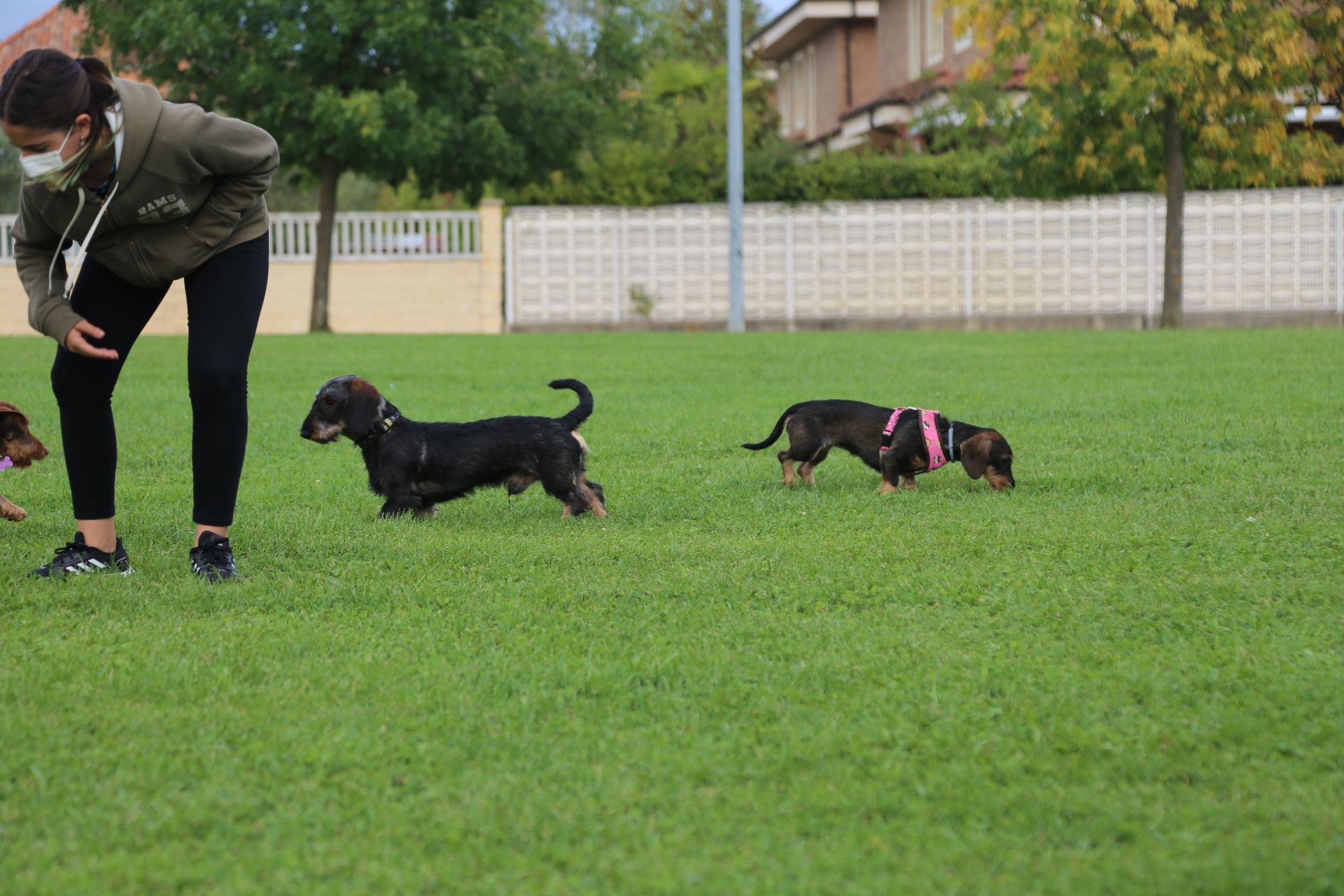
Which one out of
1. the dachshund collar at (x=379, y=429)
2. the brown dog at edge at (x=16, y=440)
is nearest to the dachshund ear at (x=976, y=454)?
the dachshund collar at (x=379, y=429)

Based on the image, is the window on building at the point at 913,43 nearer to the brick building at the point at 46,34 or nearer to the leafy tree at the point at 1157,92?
the leafy tree at the point at 1157,92

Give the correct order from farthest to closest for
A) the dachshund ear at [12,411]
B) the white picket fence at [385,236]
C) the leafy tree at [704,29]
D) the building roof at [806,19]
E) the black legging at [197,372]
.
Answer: the leafy tree at [704,29]
the building roof at [806,19]
the white picket fence at [385,236]
the dachshund ear at [12,411]
the black legging at [197,372]

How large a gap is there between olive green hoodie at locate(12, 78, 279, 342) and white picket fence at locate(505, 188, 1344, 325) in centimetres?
2180

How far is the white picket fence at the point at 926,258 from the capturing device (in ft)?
81.8

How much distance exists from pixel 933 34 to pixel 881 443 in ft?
78.8

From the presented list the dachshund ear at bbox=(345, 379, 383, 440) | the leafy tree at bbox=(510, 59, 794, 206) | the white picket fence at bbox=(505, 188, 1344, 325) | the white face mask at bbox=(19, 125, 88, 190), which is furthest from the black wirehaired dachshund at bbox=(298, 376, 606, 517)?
the white picket fence at bbox=(505, 188, 1344, 325)

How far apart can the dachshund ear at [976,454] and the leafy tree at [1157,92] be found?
1276 centimetres

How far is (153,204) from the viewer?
418cm

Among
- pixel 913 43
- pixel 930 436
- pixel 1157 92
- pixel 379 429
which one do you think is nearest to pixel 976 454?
pixel 930 436

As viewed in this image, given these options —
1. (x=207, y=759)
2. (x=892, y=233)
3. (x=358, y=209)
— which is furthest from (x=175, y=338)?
(x=358, y=209)

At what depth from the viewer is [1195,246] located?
25.1 metres

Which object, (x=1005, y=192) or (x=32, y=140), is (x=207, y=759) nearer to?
(x=32, y=140)

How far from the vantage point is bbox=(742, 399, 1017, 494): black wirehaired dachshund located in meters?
6.45

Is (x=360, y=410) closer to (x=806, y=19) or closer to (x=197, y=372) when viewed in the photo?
(x=197, y=372)
